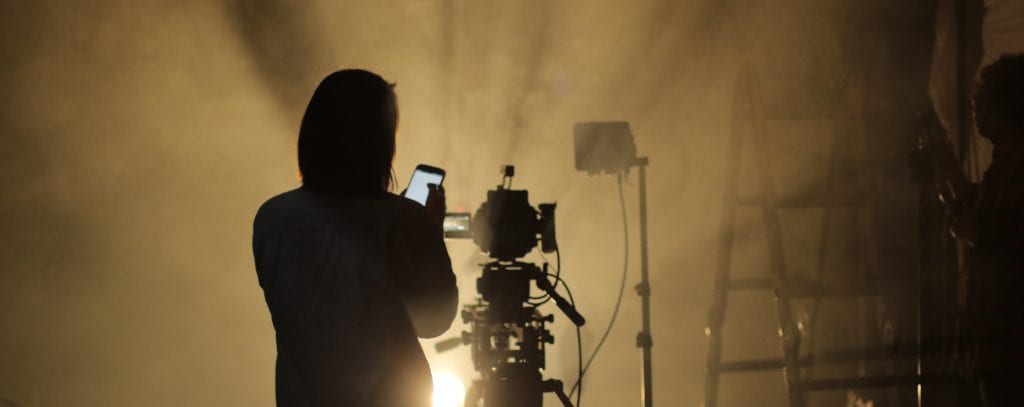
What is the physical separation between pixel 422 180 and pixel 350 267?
0.73 metres

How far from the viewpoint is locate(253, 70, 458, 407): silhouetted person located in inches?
44.0

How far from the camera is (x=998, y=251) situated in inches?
66.7

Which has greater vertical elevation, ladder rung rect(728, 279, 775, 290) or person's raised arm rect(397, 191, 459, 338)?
person's raised arm rect(397, 191, 459, 338)

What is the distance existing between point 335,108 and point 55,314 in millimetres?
2770

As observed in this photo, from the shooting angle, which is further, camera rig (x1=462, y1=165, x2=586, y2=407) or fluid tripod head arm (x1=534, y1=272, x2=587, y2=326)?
camera rig (x1=462, y1=165, x2=586, y2=407)

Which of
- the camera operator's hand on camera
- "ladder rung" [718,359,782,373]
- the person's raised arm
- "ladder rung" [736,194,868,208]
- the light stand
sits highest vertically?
the light stand

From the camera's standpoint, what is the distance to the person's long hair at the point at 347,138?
1.15 metres

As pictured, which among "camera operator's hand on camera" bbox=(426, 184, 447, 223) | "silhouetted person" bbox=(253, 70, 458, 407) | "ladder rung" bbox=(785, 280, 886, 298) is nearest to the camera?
"silhouetted person" bbox=(253, 70, 458, 407)

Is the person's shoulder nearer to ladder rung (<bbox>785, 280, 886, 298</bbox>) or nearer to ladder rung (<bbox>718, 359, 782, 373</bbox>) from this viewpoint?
ladder rung (<bbox>785, 280, 886, 298</bbox>)

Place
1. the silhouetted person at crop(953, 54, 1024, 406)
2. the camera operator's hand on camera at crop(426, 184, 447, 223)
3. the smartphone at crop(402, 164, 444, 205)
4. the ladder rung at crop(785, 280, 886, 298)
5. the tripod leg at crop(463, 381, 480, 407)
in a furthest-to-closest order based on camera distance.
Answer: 1. the ladder rung at crop(785, 280, 886, 298)
2. the tripod leg at crop(463, 381, 480, 407)
3. the smartphone at crop(402, 164, 444, 205)
4. the silhouetted person at crop(953, 54, 1024, 406)
5. the camera operator's hand on camera at crop(426, 184, 447, 223)

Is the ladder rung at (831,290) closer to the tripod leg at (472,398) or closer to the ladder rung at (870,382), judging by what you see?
the ladder rung at (870,382)

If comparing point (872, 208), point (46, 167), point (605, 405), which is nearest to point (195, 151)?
point (46, 167)

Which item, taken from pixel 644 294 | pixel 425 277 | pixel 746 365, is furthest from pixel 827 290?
pixel 425 277

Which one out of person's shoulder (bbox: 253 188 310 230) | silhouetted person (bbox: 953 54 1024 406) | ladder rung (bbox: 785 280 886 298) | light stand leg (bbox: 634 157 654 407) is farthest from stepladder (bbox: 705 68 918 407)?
person's shoulder (bbox: 253 188 310 230)
